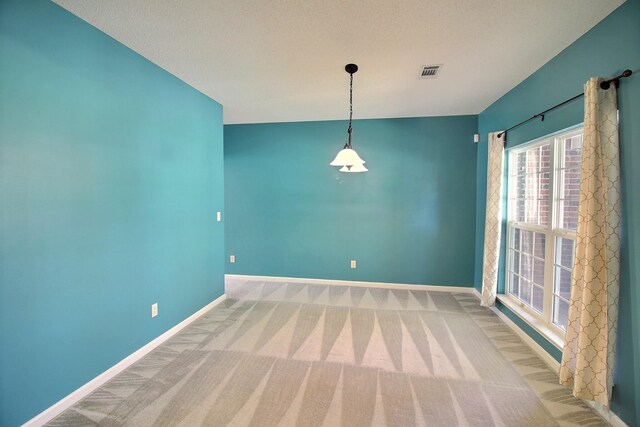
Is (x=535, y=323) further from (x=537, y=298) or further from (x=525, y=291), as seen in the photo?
(x=525, y=291)

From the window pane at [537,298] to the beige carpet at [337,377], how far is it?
16.6 inches

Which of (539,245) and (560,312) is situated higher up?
(539,245)

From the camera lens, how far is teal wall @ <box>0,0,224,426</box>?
158 cm

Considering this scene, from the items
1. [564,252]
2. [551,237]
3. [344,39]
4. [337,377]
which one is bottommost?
[337,377]

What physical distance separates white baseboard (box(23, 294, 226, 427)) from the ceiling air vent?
12.1 feet

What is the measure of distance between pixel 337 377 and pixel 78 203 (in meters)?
2.38

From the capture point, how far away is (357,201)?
14.6 ft

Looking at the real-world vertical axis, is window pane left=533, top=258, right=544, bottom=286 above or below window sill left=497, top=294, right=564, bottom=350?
above

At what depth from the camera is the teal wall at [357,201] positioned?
4.22 metres

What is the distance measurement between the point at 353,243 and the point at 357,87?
7.92 ft

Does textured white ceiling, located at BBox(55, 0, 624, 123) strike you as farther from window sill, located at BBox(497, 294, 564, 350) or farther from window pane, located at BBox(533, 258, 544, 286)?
window sill, located at BBox(497, 294, 564, 350)

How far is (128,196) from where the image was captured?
2.34m

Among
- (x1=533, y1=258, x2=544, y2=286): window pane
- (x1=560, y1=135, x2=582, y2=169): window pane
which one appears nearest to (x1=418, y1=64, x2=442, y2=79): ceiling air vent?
(x1=560, y1=135, x2=582, y2=169): window pane

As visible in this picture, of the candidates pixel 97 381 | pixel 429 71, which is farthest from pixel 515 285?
pixel 97 381
